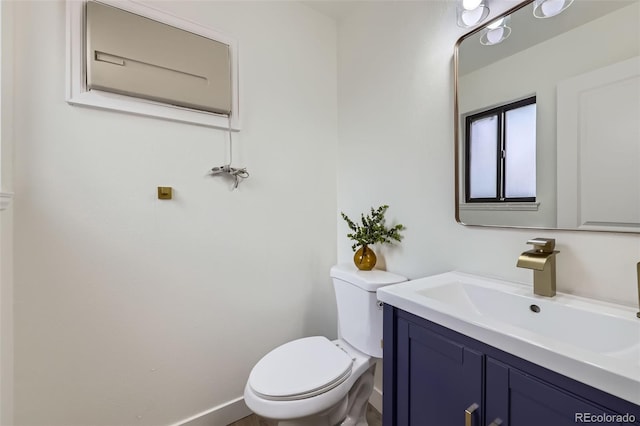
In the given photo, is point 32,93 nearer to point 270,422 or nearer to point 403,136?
point 403,136

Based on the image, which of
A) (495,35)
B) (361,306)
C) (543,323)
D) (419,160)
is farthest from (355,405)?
(495,35)

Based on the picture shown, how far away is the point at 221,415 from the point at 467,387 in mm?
1360

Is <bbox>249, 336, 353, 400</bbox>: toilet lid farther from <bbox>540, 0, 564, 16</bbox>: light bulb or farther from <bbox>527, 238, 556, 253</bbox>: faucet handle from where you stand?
<bbox>540, 0, 564, 16</bbox>: light bulb

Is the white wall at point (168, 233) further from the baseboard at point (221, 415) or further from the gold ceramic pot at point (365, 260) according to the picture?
the gold ceramic pot at point (365, 260)

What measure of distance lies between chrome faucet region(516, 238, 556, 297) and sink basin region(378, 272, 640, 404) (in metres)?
0.03

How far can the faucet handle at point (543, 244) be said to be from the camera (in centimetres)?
85

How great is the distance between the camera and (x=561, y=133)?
90 cm

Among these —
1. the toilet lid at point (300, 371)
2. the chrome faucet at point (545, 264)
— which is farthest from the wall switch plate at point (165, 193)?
the chrome faucet at point (545, 264)

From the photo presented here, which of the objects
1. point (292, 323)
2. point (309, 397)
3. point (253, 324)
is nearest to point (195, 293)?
point (253, 324)

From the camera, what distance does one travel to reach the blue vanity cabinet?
0.54 metres

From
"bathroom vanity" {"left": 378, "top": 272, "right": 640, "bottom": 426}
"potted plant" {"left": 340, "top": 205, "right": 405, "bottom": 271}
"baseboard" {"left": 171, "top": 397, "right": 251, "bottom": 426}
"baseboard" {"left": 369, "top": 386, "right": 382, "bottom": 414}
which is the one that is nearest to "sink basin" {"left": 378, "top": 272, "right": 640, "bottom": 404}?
"bathroom vanity" {"left": 378, "top": 272, "right": 640, "bottom": 426}

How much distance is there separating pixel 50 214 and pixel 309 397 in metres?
1.27

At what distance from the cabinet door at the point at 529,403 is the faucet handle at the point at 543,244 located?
418 mm

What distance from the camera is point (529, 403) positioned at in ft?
1.98
